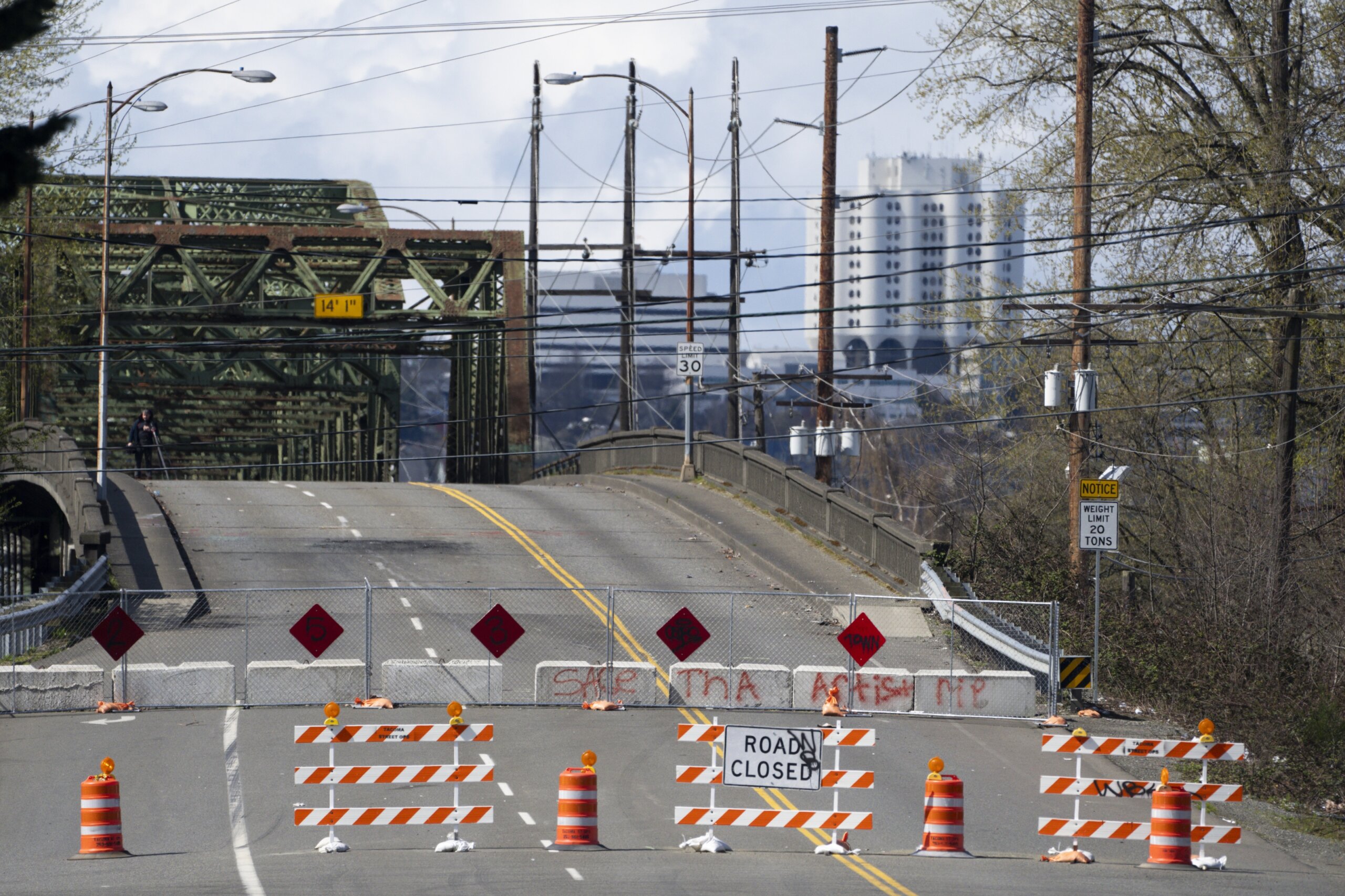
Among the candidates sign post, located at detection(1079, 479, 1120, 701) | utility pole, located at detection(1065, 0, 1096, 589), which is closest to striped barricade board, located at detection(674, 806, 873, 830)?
sign post, located at detection(1079, 479, 1120, 701)

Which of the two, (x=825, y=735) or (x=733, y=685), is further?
(x=733, y=685)

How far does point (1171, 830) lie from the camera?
14.1m

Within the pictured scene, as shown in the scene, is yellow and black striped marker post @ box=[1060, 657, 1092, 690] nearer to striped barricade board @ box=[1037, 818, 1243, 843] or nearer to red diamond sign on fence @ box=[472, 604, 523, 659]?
red diamond sign on fence @ box=[472, 604, 523, 659]

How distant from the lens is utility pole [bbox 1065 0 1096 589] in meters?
26.1

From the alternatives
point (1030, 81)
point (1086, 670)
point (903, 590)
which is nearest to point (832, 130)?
point (1030, 81)

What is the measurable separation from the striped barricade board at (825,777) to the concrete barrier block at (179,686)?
9.58 m

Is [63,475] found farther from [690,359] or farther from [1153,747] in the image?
[1153,747]

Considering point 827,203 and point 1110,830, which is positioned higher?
point 827,203

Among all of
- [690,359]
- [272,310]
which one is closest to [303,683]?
[690,359]

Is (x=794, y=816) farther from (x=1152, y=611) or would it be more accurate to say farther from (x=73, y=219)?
(x=73, y=219)

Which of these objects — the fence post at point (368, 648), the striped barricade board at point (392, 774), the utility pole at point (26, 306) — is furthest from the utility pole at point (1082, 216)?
the utility pole at point (26, 306)

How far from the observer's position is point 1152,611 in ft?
93.1

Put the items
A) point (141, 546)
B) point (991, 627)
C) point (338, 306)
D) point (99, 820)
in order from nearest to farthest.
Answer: point (99, 820) < point (991, 627) < point (141, 546) < point (338, 306)

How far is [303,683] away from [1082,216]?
14.5 m
